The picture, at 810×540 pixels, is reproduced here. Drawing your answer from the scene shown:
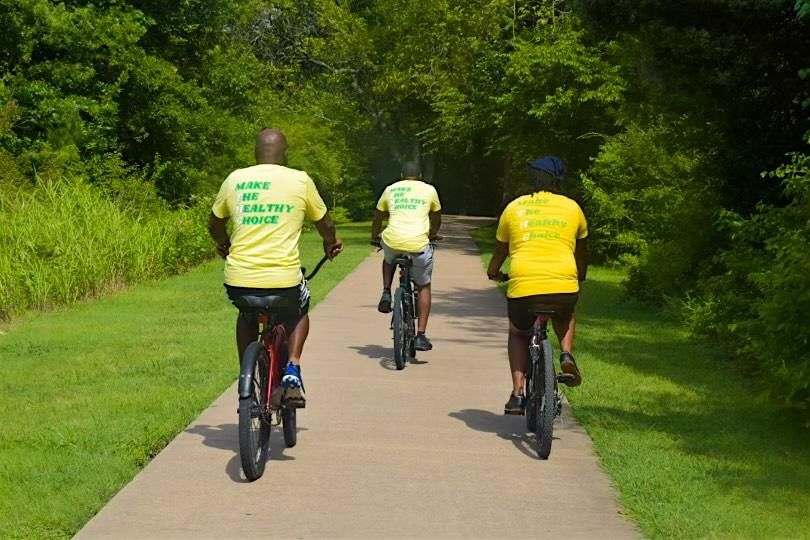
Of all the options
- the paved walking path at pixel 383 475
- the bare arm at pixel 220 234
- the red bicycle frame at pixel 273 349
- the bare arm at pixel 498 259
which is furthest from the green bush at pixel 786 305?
the bare arm at pixel 220 234

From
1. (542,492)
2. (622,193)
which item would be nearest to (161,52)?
(622,193)

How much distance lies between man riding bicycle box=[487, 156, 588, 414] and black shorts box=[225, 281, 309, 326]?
1434 mm

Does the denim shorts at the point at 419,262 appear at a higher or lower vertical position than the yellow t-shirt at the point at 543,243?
lower

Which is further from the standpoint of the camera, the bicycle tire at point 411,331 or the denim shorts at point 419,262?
the denim shorts at point 419,262

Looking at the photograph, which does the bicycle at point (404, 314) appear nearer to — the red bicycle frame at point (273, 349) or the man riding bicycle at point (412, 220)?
the man riding bicycle at point (412, 220)

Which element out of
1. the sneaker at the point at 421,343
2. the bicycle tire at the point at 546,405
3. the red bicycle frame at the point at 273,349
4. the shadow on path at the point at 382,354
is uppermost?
the red bicycle frame at the point at 273,349

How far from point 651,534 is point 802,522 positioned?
2.74ft

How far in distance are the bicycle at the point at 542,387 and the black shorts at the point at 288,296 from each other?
144 cm

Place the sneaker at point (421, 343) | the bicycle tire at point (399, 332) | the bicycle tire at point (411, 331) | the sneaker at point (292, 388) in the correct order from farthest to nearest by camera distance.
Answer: the sneaker at point (421, 343) → the bicycle tire at point (411, 331) → the bicycle tire at point (399, 332) → the sneaker at point (292, 388)

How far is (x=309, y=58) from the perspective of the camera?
50.1m

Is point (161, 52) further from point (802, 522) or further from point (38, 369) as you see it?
point (802, 522)

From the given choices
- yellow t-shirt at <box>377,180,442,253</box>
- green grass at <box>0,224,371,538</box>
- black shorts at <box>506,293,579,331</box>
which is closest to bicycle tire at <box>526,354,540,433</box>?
black shorts at <box>506,293,579,331</box>

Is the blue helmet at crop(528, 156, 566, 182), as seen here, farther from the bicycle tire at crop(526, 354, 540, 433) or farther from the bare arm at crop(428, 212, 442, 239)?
the bare arm at crop(428, 212, 442, 239)

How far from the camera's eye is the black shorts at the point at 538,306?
8031mm
